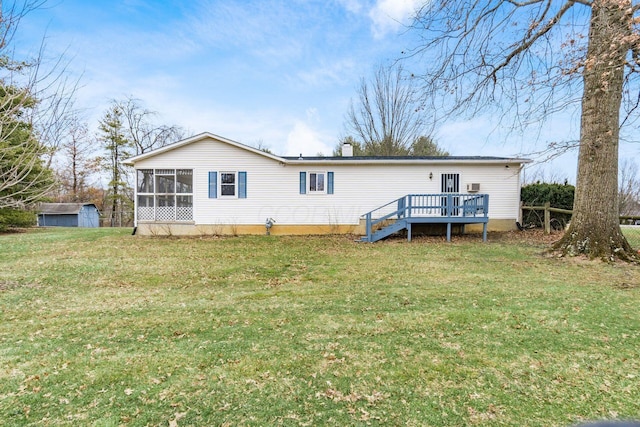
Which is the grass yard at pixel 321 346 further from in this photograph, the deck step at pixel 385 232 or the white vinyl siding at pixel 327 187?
the white vinyl siding at pixel 327 187

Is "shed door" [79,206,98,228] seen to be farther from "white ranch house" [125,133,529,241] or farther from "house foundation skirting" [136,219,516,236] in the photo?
"white ranch house" [125,133,529,241]

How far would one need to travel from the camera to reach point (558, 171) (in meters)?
30.8

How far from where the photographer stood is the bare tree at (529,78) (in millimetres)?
6961

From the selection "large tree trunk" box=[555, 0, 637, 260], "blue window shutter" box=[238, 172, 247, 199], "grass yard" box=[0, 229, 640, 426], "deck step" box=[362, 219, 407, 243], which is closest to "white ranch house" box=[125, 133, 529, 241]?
"blue window shutter" box=[238, 172, 247, 199]

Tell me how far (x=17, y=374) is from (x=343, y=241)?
30.4 ft

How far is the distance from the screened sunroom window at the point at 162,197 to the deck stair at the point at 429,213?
7.56m

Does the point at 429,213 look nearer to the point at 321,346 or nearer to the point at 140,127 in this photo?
the point at 321,346

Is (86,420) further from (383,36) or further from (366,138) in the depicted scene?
(366,138)

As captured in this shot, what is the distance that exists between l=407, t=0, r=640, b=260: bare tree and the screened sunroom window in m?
10.1

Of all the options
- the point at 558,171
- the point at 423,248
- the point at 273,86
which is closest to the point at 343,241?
the point at 423,248

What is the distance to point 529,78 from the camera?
652 cm

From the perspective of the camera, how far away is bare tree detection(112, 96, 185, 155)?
26359 millimetres

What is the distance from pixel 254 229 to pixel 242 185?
191cm

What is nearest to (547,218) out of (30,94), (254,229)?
(254,229)
